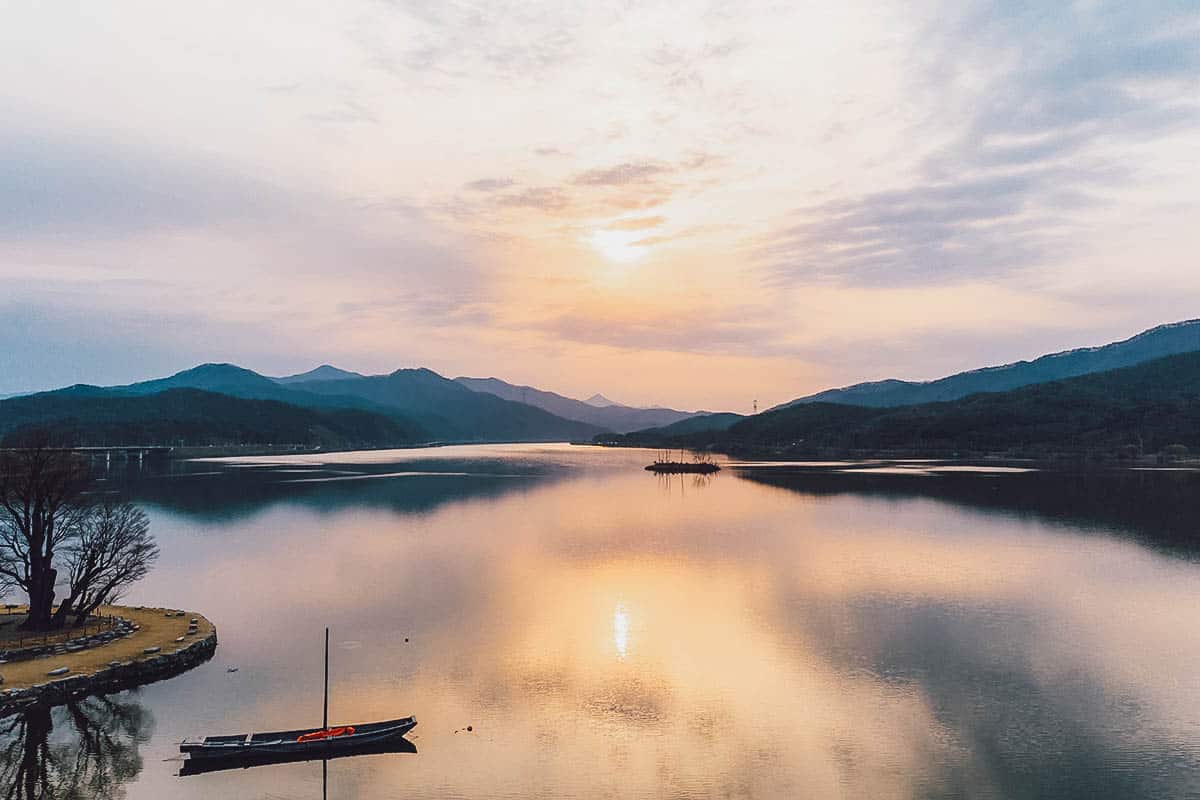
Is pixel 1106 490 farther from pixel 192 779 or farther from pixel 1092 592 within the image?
pixel 192 779

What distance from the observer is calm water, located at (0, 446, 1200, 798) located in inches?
920

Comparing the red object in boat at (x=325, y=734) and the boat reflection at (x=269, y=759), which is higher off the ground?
the red object in boat at (x=325, y=734)

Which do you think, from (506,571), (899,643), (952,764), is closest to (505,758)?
(952,764)

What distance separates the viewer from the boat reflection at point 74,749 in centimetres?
2253

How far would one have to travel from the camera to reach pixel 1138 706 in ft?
93.7

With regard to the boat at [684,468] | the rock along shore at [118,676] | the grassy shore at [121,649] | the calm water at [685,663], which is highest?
the boat at [684,468]

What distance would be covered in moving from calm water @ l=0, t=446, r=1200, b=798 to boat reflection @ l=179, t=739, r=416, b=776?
0.43 m

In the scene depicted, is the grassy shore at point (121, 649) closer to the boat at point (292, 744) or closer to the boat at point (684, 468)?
the boat at point (292, 744)

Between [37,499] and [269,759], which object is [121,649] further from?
[269,759]

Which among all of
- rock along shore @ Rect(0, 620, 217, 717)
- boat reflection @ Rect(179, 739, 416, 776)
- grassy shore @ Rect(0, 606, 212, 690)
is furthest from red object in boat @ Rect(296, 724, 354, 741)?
grassy shore @ Rect(0, 606, 212, 690)

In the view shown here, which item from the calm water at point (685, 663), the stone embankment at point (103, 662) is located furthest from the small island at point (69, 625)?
the calm water at point (685, 663)

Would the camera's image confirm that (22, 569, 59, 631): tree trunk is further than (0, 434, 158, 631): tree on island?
No

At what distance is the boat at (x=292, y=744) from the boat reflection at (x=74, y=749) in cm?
194

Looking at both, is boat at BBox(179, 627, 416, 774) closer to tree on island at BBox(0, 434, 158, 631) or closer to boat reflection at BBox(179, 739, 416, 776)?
boat reflection at BBox(179, 739, 416, 776)
